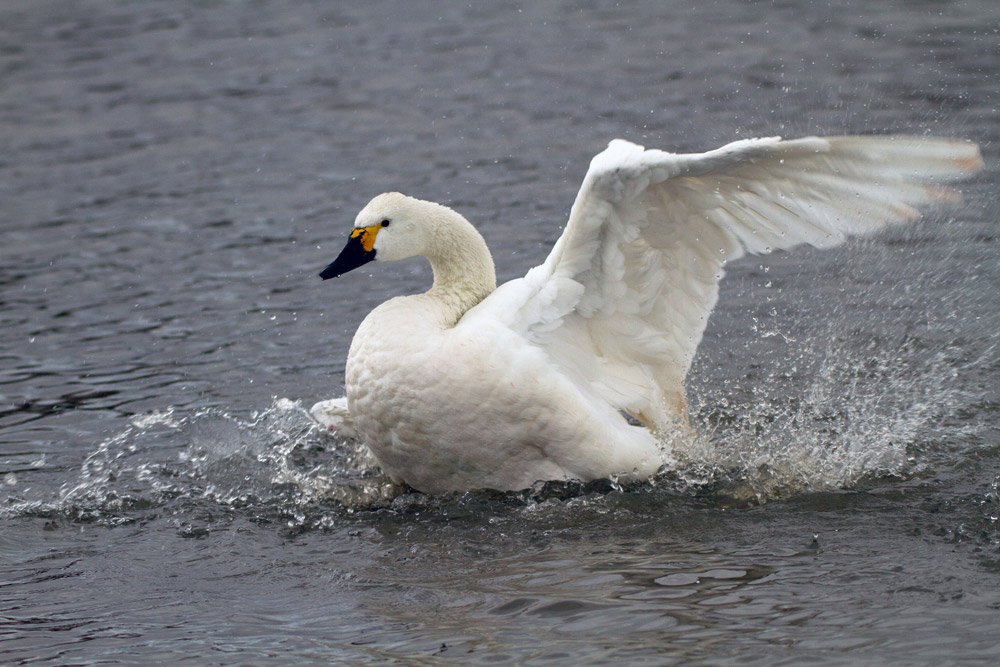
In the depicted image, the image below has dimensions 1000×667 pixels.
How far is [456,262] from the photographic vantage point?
20.0 ft

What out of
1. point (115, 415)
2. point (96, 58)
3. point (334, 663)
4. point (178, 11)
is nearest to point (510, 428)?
point (334, 663)

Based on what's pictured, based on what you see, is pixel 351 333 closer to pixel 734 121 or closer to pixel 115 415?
pixel 115 415

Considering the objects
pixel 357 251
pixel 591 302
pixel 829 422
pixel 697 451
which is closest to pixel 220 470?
pixel 357 251

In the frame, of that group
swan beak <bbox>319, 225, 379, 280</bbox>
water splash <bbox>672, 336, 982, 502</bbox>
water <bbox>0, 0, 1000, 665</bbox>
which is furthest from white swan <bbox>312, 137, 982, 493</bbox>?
water splash <bbox>672, 336, 982, 502</bbox>

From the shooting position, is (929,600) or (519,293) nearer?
(929,600)

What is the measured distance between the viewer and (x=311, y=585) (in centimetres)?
521

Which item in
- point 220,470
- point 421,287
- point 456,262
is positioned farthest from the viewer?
point 421,287

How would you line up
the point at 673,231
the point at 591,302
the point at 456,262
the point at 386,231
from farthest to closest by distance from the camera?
the point at 456,262 → the point at 386,231 → the point at 591,302 → the point at 673,231

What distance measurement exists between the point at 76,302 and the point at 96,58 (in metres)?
8.39

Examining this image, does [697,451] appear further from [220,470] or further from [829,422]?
[220,470]

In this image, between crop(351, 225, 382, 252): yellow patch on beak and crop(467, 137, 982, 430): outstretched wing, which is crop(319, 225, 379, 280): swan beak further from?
crop(467, 137, 982, 430): outstretched wing

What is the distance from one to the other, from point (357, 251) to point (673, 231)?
5.13 ft

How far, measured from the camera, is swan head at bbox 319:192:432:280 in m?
5.96

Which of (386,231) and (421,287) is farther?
(421,287)
